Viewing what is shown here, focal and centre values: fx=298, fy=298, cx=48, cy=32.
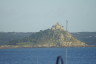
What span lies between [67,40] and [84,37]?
10819mm

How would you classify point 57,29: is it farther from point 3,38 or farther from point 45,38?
point 3,38

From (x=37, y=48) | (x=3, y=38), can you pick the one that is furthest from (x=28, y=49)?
(x=3, y=38)

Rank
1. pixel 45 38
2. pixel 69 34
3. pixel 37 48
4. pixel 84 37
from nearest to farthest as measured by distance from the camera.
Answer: pixel 84 37
pixel 45 38
pixel 69 34
pixel 37 48

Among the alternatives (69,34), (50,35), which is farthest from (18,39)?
(69,34)

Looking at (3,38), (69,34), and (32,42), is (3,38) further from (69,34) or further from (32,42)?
(69,34)

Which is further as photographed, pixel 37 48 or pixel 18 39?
pixel 37 48

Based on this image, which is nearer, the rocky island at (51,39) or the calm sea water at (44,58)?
the calm sea water at (44,58)

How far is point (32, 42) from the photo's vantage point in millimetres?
84250

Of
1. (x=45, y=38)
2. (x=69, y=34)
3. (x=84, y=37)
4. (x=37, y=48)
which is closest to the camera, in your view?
(x=84, y=37)

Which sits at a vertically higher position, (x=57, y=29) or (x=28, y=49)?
(x=57, y=29)

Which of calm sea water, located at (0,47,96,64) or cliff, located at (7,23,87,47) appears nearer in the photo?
calm sea water, located at (0,47,96,64)

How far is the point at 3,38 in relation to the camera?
76.2 m

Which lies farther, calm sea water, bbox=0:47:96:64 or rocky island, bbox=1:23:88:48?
rocky island, bbox=1:23:88:48

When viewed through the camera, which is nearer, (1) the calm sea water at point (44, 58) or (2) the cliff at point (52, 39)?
(1) the calm sea water at point (44, 58)
